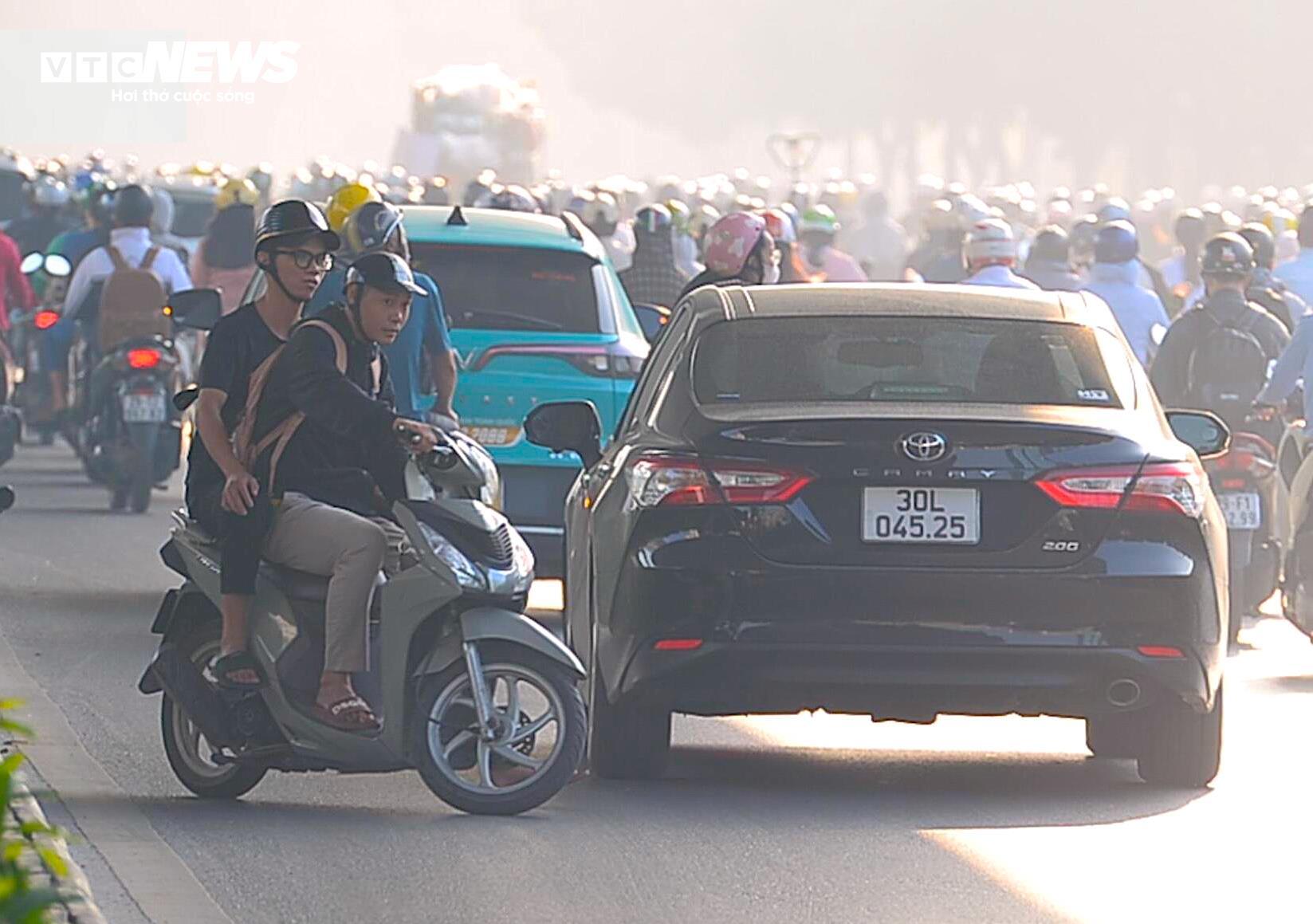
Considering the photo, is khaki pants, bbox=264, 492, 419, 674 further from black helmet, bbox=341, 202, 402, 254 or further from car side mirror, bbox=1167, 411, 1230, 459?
black helmet, bbox=341, 202, 402, 254

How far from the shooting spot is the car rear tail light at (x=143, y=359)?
20.6 meters

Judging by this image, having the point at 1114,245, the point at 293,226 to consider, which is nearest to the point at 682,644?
the point at 293,226

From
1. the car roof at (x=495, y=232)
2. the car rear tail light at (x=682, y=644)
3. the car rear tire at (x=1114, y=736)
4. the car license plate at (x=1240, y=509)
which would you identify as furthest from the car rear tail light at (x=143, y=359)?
the car rear tail light at (x=682, y=644)

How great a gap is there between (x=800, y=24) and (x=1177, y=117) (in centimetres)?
2452

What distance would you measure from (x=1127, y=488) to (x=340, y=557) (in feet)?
6.58

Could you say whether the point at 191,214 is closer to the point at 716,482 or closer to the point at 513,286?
the point at 513,286

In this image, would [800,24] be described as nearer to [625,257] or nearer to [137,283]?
[625,257]

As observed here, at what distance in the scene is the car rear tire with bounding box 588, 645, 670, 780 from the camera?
1059 centimetres

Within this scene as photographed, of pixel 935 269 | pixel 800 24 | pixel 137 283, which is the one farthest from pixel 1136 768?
pixel 800 24

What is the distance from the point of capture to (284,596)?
32.5ft

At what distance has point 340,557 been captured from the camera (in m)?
9.76

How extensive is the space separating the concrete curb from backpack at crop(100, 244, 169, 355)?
1105 centimetres

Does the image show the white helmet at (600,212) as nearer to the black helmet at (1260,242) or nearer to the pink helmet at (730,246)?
the black helmet at (1260,242)

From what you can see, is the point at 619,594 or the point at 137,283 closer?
the point at 619,594
